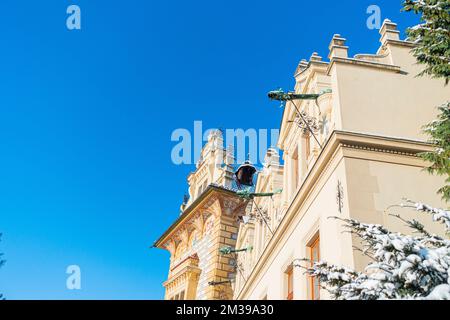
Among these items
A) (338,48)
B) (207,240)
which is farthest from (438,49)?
(207,240)

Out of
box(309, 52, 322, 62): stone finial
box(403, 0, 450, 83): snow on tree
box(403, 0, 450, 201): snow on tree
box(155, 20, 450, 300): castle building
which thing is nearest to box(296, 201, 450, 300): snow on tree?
box(155, 20, 450, 300): castle building

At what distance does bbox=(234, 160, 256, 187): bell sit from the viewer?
28.3 m

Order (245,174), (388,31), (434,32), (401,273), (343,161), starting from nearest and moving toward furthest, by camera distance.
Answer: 1. (401,273)
2. (434,32)
3. (343,161)
4. (388,31)
5. (245,174)

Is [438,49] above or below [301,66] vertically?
below

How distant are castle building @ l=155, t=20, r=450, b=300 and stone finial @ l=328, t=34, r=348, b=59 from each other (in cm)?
3

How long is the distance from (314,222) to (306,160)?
9.71 feet

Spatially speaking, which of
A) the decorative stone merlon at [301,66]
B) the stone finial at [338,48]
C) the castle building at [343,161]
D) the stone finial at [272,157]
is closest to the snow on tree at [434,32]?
the castle building at [343,161]

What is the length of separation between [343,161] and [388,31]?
5.57 metres

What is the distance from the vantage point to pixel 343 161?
34.8 feet

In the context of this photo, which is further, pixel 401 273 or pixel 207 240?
pixel 207 240

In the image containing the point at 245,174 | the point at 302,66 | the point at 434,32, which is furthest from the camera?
the point at 245,174

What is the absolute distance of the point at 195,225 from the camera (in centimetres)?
2983

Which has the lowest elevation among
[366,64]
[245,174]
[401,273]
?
[401,273]

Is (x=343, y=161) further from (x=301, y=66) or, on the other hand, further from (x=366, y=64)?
(x=301, y=66)
